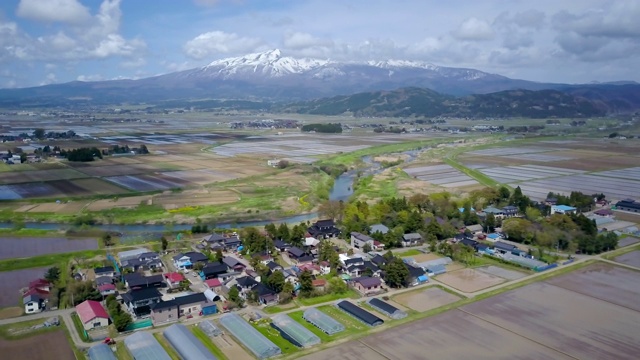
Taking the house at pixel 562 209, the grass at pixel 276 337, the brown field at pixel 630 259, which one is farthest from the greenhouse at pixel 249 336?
the house at pixel 562 209

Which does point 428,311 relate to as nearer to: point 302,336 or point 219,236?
point 302,336

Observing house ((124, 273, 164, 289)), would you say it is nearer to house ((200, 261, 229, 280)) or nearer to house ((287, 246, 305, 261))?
house ((200, 261, 229, 280))

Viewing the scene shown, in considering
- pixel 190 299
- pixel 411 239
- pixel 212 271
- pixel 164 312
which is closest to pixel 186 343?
pixel 164 312

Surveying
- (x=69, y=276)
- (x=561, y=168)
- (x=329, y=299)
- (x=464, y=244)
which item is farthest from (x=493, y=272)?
(x=561, y=168)

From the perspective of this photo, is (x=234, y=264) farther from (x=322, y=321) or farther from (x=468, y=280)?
(x=468, y=280)

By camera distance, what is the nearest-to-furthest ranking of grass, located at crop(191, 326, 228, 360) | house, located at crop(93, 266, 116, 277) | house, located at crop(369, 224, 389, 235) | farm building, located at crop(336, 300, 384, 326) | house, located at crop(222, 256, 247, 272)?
grass, located at crop(191, 326, 228, 360), farm building, located at crop(336, 300, 384, 326), house, located at crop(93, 266, 116, 277), house, located at crop(222, 256, 247, 272), house, located at crop(369, 224, 389, 235)

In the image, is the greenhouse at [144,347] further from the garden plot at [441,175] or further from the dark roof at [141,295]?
the garden plot at [441,175]

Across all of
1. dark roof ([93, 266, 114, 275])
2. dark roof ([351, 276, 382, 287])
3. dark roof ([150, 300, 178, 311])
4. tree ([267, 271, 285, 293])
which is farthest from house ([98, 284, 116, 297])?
dark roof ([351, 276, 382, 287])
